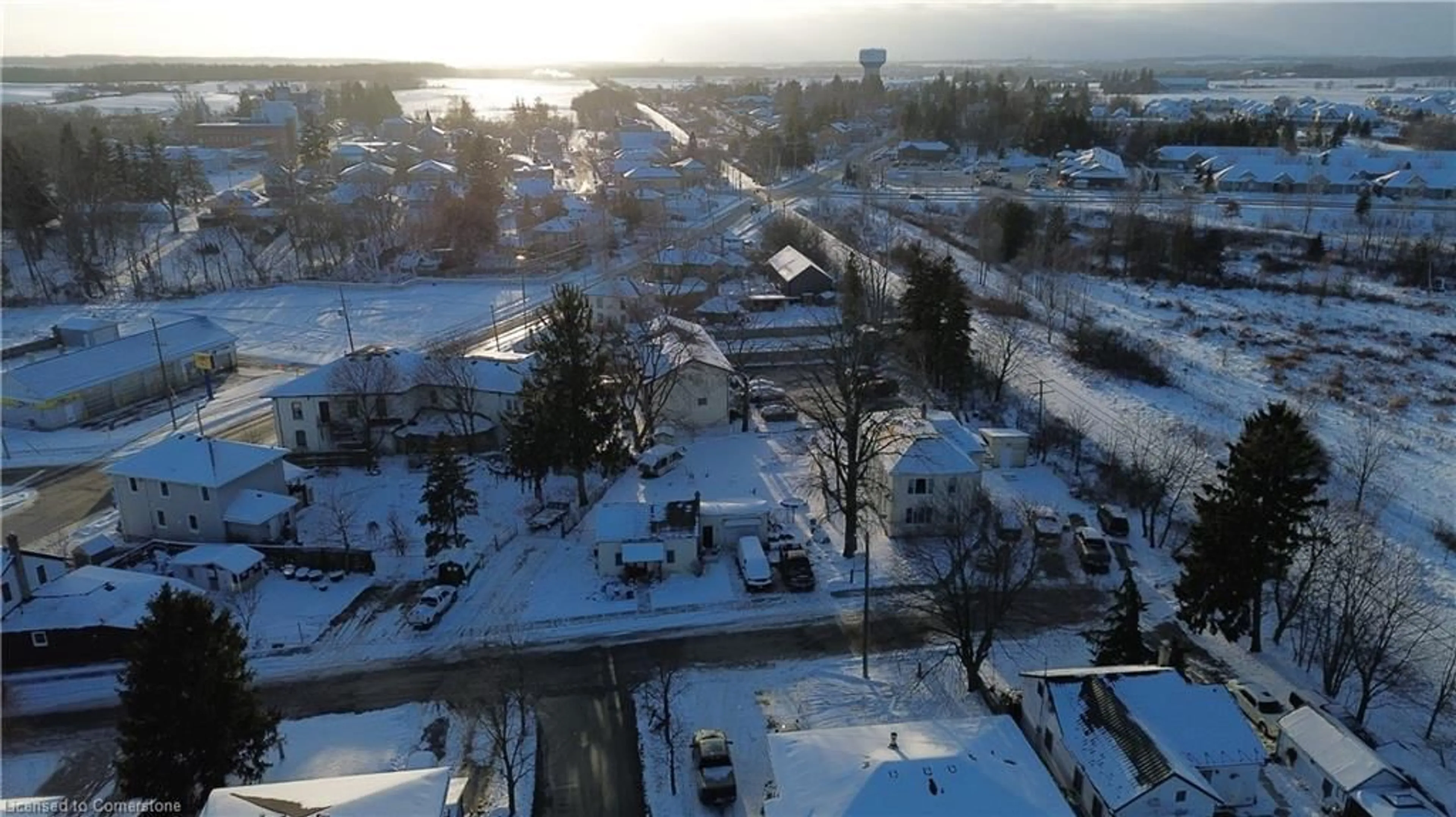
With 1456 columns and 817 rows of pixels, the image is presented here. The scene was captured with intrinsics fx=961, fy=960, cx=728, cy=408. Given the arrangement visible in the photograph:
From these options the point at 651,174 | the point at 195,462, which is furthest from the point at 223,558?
the point at 651,174

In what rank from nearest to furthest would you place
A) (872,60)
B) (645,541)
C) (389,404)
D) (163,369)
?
1. (645,541)
2. (389,404)
3. (163,369)
4. (872,60)

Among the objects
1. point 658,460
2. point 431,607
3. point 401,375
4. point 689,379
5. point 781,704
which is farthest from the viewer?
point 689,379

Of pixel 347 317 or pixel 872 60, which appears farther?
pixel 872 60

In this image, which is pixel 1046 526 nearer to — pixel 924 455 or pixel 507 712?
pixel 924 455

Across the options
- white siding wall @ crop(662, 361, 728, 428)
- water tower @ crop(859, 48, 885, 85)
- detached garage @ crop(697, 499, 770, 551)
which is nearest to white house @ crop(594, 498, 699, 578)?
detached garage @ crop(697, 499, 770, 551)

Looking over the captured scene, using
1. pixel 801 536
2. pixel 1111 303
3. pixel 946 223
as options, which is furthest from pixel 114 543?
pixel 946 223
